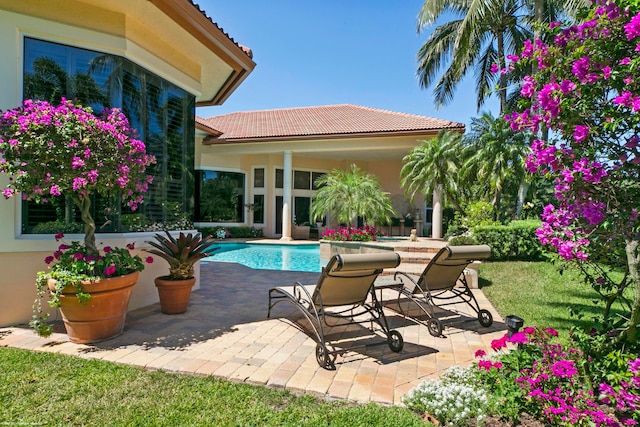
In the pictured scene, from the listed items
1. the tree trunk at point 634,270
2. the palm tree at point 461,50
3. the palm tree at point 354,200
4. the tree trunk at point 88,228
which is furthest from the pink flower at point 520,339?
the palm tree at point 461,50

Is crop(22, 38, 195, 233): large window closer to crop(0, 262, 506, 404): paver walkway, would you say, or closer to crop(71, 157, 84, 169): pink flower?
crop(71, 157, 84, 169): pink flower

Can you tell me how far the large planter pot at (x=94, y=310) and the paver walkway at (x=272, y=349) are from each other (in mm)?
135

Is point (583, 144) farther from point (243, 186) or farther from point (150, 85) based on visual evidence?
point (243, 186)

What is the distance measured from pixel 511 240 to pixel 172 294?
960cm

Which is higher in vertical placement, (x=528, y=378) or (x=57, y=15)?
(x=57, y=15)

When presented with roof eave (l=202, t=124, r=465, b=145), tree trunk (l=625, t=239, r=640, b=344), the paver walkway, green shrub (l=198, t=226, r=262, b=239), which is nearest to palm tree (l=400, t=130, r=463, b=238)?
roof eave (l=202, t=124, r=465, b=145)

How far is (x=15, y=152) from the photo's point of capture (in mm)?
4102

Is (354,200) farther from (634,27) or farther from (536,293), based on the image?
(634,27)

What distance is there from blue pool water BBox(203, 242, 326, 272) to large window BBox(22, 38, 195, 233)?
3848 millimetres

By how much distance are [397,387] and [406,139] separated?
13.9 meters

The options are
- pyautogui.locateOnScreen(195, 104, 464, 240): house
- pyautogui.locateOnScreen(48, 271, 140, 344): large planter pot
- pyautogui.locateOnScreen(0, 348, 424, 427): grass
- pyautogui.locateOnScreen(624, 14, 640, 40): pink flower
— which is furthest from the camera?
pyautogui.locateOnScreen(195, 104, 464, 240): house

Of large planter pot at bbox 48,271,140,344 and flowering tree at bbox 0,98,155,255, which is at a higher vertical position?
flowering tree at bbox 0,98,155,255

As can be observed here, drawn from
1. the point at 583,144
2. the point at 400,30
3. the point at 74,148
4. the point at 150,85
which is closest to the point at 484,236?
the point at 583,144

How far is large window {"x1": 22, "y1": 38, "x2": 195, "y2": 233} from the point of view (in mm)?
5214
